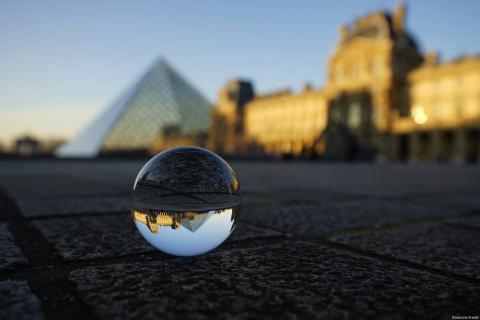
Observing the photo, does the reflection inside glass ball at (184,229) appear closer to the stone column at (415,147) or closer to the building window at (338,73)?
the stone column at (415,147)

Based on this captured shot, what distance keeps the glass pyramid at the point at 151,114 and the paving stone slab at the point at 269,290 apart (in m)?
21.9

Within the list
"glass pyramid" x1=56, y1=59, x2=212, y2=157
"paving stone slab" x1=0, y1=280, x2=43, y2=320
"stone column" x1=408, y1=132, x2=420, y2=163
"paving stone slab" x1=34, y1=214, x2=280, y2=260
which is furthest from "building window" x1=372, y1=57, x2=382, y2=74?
"paving stone slab" x1=0, y1=280, x2=43, y2=320

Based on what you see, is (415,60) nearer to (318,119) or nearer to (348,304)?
(318,119)

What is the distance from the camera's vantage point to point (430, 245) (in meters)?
1.14

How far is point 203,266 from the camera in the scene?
851mm

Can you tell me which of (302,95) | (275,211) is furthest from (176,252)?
(302,95)

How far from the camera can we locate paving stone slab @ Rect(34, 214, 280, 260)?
938 mm

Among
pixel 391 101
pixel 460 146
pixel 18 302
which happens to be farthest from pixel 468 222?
pixel 391 101

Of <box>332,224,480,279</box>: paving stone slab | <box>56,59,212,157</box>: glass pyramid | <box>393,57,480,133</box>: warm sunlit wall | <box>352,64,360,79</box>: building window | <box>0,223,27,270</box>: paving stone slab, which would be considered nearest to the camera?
<box>0,223,27,270</box>: paving stone slab

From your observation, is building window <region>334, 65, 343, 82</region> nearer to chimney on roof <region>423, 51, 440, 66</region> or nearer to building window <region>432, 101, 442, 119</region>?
chimney on roof <region>423, 51, 440, 66</region>

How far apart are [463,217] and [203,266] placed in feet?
4.98

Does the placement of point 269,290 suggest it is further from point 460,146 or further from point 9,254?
point 460,146

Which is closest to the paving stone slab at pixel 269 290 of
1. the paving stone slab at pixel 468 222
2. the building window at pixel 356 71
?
the paving stone slab at pixel 468 222

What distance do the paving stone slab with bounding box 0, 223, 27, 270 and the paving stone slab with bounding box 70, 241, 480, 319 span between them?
0.57 ft
